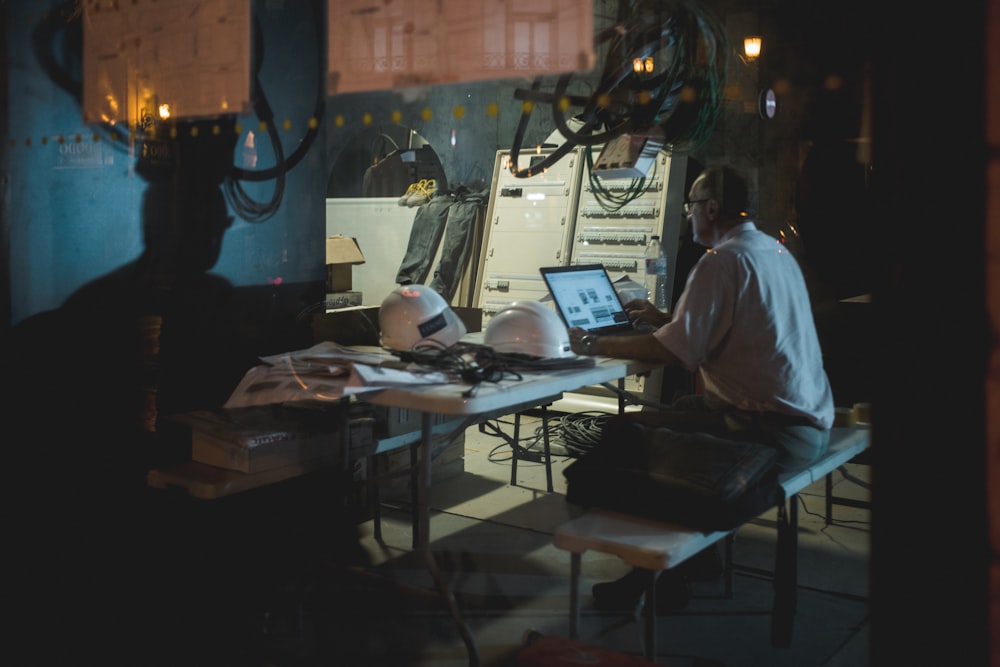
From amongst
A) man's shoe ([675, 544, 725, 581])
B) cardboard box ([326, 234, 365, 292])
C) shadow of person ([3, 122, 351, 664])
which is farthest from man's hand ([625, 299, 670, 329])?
cardboard box ([326, 234, 365, 292])

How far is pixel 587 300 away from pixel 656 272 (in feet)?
9.99

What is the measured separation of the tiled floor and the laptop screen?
1023mm

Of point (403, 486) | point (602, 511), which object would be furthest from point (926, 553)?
point (403, 486)

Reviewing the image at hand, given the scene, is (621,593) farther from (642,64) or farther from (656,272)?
(656,272)

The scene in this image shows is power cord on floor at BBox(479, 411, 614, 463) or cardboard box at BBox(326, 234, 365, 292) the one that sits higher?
cardboard box at BBox(326, 234, 365, 292)

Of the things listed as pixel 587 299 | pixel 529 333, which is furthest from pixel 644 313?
pixel 529 333

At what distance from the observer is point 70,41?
3.30m

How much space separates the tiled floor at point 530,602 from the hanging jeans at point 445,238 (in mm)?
3234

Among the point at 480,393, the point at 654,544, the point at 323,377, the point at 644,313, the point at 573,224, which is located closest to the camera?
the point at 654,544

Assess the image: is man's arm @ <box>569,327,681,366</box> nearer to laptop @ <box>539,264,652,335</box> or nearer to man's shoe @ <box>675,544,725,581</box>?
laptop @ <box>539,264,652,335</box>

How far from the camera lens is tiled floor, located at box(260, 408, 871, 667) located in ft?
10.0

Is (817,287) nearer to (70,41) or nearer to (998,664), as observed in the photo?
(70,41)

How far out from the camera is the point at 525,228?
7277 mm

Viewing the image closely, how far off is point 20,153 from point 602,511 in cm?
229
